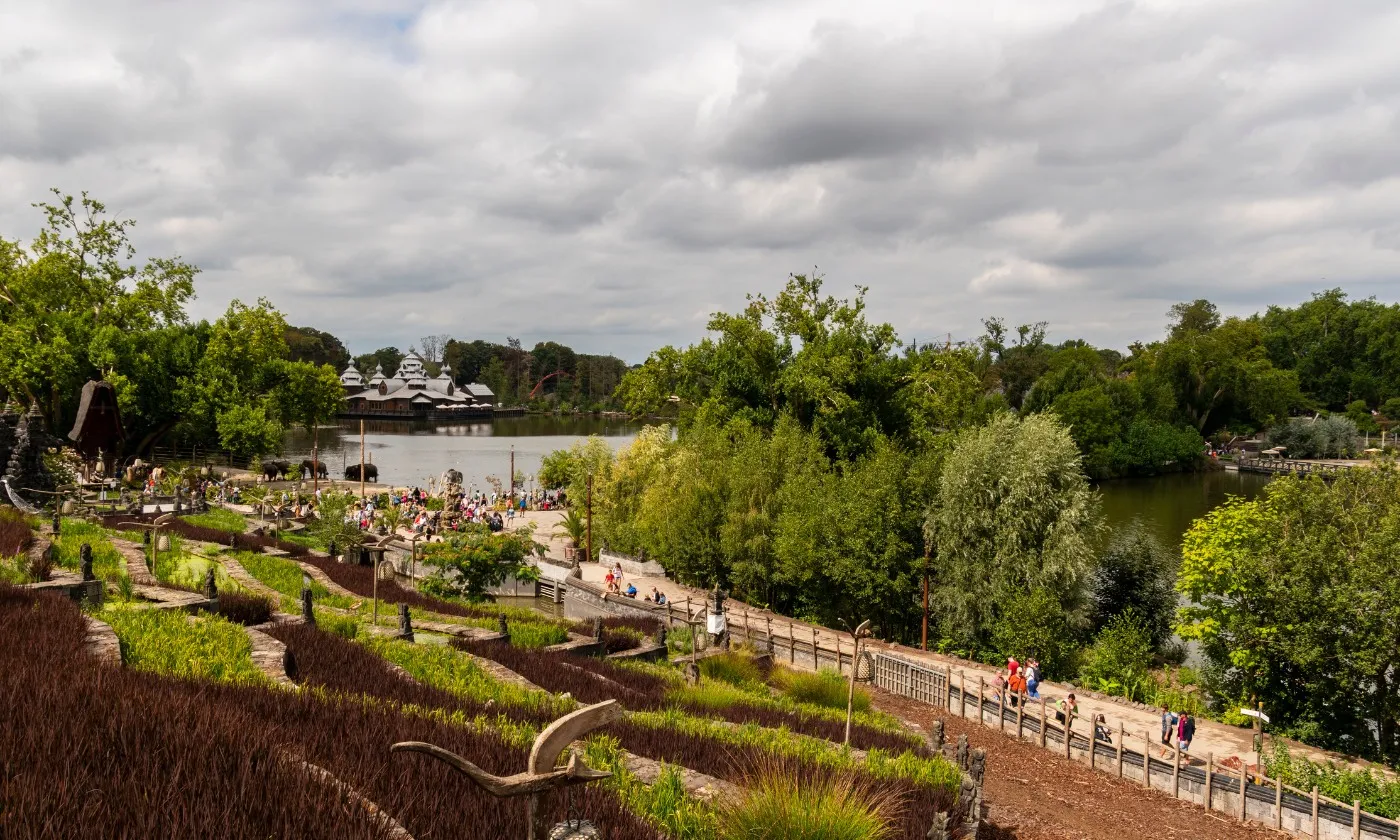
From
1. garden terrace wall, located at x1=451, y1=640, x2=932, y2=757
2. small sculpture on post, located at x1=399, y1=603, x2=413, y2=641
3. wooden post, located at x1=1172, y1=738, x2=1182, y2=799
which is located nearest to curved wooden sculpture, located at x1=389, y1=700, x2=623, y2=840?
garden terrace wall, located at x1=451, y1=640, x2=932, y2=757

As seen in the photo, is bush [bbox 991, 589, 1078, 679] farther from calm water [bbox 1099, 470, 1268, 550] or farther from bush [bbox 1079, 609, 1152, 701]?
calm water [bbox 1099, 470, 1268, 550]

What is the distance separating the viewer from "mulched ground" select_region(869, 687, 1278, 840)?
1313 cm

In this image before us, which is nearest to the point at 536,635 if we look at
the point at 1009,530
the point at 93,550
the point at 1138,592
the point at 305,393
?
the point at 93,550

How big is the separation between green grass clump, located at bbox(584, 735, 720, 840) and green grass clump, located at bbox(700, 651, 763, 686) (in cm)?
1004

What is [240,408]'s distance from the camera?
48.8 m

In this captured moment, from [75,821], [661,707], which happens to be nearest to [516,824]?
[75,821]

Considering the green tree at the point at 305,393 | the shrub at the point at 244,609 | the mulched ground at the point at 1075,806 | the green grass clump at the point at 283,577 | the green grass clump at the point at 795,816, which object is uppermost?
the green tree at the point at 305,393

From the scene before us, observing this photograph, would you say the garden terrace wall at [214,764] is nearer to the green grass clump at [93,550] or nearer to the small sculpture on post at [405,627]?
the small sculpture on post at [405,627]

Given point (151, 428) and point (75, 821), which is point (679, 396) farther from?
point (75, 821)

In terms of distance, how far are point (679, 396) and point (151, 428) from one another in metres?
33.8

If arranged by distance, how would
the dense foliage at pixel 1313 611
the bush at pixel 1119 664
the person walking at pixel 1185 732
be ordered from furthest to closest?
the bush at pixel 1119 664, the dense foliage at pixel 1313 611, the person walking at pixel 1185 732

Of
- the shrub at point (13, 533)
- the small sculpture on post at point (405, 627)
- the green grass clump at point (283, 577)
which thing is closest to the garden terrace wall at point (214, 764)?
the small sculpture on post at point (405, 627)

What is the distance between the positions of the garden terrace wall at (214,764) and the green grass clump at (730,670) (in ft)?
35.5

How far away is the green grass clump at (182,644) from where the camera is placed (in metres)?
8.20
